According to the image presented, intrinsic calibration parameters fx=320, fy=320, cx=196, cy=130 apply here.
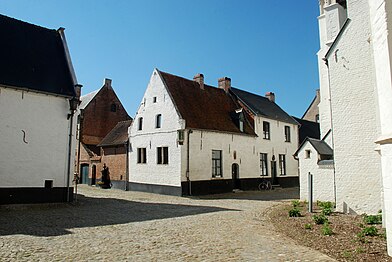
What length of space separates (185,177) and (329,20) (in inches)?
429

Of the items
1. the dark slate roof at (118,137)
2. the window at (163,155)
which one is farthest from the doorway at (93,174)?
the window at (163,155)

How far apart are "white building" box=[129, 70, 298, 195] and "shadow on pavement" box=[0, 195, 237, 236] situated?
6.63m

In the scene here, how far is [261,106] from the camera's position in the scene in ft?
86.9

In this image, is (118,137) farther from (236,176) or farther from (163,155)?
(236,176)

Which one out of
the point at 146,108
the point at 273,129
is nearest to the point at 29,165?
the point at 146,108

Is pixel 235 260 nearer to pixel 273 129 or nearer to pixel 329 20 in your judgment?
pixel 329 20

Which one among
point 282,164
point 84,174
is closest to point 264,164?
point 282,164

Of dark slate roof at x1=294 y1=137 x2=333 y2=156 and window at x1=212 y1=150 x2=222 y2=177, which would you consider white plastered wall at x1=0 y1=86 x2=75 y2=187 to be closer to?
window at x1=212 y1=150 x2=222 y2=177

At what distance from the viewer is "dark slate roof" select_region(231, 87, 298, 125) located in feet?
81.4

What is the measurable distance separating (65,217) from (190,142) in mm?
9787

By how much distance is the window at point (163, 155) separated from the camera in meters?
19.7

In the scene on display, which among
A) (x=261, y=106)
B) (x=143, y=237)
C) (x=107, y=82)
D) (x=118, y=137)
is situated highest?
(x=107, y=82)

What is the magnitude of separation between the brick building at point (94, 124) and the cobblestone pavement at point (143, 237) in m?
15.3

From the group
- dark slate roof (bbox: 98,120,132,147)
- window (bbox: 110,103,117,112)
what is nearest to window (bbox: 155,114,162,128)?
dark slate roof (bbox: 98,120,132,147)
